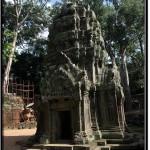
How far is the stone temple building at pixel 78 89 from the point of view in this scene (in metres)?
13.0

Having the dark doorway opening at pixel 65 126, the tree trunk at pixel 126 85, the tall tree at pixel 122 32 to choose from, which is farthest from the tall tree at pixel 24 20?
the dark doorway opening at pixel 65 126

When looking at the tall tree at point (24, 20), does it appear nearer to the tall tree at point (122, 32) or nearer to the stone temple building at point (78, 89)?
the tall tree at point (122, 32)

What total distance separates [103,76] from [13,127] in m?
14.1

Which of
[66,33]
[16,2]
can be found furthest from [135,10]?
[66,33]

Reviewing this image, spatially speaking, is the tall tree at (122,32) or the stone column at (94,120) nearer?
the stone column at (94,120)

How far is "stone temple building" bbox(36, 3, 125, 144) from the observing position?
42.8 feet

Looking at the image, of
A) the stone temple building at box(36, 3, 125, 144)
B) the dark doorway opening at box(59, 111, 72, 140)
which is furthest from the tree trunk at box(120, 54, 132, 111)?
the dark doorway opening at box(59, 111, 72, 140)

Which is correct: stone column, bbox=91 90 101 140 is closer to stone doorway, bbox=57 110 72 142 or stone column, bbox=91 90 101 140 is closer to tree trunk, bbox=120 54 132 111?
stone doorway, bbox=57 110 72 142

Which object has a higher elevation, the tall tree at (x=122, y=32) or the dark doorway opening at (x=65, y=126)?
the tall tree at (x=122, y=32)

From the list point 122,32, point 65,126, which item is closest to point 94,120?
point 65,126

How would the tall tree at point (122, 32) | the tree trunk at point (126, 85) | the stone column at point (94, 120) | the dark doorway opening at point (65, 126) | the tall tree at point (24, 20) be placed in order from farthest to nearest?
the tall tree at point (122, 32)
the tree trunk at point (126, 85)
the tall tree at point (24, 20)
the dark doorway opening at point (65, 126)
the stone column at point (94, 120)

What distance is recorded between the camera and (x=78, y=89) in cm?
1286

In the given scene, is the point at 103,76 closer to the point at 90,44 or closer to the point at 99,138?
the point at 90,44

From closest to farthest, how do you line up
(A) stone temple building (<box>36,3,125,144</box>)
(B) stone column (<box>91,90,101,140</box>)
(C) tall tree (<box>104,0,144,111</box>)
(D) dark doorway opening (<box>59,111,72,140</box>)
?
(A) stone temple building (<box>36,3,125,144</box>) < (B) stone column (<box>91,90,101,140</box>) < (D) dark doorway opening (<box>59,111,72,140</box>) < (C) tall tree (<box>104,0,144,111</box>)
